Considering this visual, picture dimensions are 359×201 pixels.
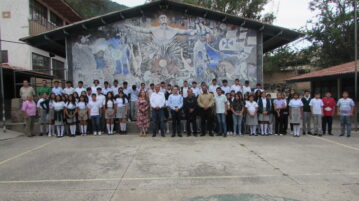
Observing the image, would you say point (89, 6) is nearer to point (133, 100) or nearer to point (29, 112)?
point (29, 112)

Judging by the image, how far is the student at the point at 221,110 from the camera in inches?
388

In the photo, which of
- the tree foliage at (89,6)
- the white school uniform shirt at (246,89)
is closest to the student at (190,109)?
the white school uniform shirt at (246,89)

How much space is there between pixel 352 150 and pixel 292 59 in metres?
29.8

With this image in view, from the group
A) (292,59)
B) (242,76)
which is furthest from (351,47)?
(242,76)

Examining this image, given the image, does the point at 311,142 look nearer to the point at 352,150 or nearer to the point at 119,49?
the point at 352,150

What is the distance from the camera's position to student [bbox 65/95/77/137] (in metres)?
10.1

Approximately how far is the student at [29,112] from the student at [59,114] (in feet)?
3.54

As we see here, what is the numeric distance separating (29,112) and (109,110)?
10.6ft

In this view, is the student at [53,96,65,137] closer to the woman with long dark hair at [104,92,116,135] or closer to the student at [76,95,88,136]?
the student at [76,95,88,136]

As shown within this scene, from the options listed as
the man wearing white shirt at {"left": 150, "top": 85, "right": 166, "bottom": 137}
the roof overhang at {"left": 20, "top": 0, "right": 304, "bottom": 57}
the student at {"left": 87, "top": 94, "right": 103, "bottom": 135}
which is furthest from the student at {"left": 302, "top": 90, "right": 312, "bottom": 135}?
the student at {"left": 87, "top": 94, "right": 103, "bottom": 135}

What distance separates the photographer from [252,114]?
9984 mm

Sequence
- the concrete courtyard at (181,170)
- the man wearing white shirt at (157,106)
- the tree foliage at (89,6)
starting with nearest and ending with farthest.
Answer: the concrete courtyard at (181,170)
the man wearing white shirt at (157,106)
the tree foliage at (89,6)

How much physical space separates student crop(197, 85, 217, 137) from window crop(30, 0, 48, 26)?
16484 mm

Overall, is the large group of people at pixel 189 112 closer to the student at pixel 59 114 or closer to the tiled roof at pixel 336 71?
the student at pixel 59 114
